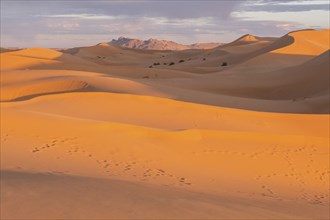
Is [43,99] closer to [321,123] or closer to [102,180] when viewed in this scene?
[321,123]

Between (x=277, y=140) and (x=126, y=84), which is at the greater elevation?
(x=126, y=84)

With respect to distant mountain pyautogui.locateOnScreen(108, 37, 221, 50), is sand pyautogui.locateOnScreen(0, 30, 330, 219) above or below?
below

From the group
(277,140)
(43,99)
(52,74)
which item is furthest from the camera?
(52,74)

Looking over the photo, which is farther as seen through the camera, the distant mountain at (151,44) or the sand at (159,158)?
the distant mountain at (151,44)

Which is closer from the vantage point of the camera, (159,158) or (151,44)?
(159,158)

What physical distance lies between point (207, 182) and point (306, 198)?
1566 millimetres

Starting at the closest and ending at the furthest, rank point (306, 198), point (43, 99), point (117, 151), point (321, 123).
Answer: point (306, 198) < point (117, 151) < point (321, 123) < point (43, 99)

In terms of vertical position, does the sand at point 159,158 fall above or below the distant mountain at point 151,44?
below

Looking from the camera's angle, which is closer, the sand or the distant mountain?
the sand

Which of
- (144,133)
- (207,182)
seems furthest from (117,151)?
(207,182)

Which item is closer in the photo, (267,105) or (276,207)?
(276,207)

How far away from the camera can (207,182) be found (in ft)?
23.8

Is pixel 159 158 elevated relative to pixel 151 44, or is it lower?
lower

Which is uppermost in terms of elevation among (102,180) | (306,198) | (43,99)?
(43,99)
